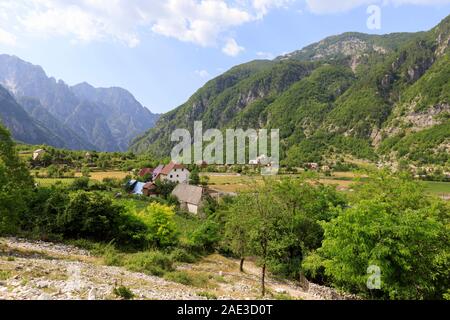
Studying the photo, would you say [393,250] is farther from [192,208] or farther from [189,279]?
[192,208]

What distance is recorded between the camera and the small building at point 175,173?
8225 cm

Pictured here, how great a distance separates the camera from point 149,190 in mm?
67188

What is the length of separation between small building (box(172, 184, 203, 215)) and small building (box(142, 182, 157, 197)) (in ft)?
21.8

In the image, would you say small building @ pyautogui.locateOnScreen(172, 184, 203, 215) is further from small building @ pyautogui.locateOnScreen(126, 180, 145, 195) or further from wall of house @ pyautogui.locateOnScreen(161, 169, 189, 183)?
wall of house @ pyautogui.locateOnScreen(161, 169, 189, 183)

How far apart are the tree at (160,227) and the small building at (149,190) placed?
35972mm

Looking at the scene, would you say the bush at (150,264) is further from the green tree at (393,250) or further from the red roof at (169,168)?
the red roof at (169,168)

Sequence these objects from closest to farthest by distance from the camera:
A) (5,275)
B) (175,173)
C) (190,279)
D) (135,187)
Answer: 1. (5,275)
2. (190,279)
3. (135,187)
4. (175,173)

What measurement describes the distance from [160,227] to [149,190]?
39.0 metres

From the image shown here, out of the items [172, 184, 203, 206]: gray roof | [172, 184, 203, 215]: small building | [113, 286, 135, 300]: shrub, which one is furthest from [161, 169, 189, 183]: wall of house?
[113, 286, 135, 300]: shrub

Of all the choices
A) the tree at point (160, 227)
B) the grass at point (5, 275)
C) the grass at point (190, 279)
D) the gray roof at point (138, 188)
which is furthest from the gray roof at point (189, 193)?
the grass at point (5, 275)

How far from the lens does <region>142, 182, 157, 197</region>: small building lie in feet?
218

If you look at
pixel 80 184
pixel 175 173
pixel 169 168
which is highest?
pixel 169 168

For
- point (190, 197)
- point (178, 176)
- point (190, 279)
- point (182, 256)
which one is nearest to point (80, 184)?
point (190, 197)
